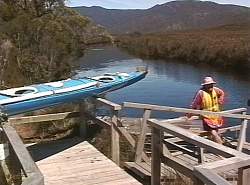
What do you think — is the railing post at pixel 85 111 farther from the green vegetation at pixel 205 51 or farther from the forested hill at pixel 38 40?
the green vegetation at pixel 205 51

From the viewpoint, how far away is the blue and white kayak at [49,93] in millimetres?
7234

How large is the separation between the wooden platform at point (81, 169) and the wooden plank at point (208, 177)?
123 inches

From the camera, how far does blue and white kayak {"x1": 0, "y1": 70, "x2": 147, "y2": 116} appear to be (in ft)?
23.7

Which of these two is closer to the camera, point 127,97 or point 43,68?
point 43,68

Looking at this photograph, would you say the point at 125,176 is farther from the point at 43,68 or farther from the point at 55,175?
the point at 43,68

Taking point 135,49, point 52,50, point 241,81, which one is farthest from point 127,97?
point 135,49

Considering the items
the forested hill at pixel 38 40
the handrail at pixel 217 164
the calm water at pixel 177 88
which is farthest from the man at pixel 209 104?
the calm water at pixel 177 88

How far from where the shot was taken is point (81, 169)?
263 inches

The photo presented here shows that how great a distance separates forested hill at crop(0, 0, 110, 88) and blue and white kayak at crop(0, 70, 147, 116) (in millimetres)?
4613

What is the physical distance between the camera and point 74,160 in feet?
23.4

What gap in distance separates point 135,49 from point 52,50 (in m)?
44.0

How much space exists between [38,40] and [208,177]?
678 inches

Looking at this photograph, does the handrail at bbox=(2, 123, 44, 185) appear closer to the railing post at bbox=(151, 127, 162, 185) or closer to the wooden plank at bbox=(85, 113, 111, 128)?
the railing post at bbox=(151, 127, 162, 185)

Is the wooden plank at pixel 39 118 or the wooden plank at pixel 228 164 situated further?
the wooden plank at pixel 39 118
